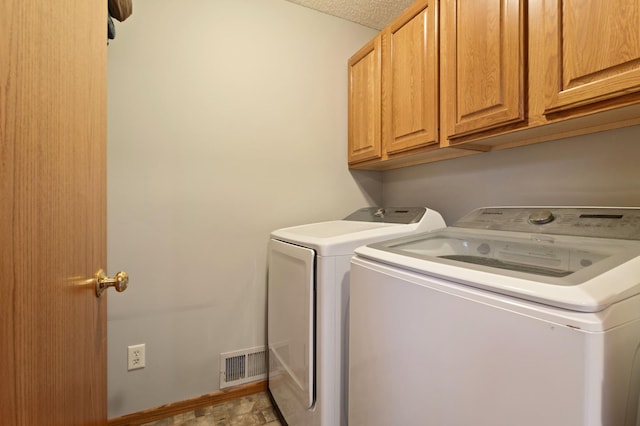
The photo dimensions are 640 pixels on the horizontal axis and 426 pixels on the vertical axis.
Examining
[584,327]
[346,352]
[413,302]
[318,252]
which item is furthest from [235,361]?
[584,327]

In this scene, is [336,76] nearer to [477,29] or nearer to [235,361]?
[477,29]

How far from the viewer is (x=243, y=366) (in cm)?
177

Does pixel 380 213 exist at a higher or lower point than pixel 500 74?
lower

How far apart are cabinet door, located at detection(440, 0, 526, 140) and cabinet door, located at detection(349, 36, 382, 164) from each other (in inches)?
19.8

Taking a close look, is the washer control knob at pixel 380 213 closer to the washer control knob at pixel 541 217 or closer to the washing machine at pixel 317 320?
the washing machine at pixel 317 320

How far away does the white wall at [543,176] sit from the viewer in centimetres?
108

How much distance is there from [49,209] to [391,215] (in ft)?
4.98

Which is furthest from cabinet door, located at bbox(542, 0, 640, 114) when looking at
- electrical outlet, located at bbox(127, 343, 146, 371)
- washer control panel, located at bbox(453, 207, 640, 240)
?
electrical outlet, located at bbox(127, 343, 146, 371)

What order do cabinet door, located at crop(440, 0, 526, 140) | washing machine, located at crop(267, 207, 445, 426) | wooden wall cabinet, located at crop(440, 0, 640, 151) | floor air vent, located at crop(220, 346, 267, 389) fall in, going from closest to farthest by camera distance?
1. wooden wall cabinet, located at crop(440, 0, 640, 151)
2. cabinet door, located at crop(440, 0, 526, 140)
3. washing machine, located at crop(267, 207, 445, 426)
4. floor air vent, located at crop(220, 346, 267, 389)

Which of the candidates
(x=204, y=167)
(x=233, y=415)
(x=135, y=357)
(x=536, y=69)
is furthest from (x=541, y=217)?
(x=135, y=357)

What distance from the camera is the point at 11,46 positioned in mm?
372

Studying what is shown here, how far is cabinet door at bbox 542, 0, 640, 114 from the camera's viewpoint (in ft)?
2.60

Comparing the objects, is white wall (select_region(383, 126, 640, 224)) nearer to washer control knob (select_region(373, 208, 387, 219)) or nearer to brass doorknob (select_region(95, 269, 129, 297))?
washer control knob (select_region(373, 208, 387, 219))

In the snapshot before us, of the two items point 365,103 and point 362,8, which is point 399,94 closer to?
point 365,103
